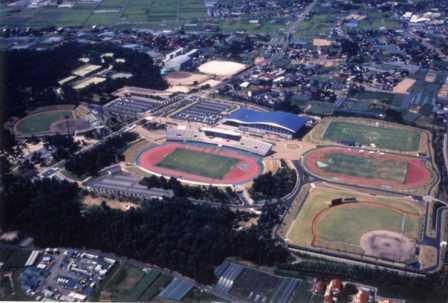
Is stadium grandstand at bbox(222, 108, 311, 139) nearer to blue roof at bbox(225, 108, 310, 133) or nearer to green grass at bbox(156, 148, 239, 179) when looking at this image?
blue roof at bbox(225, 108, 310, 133)

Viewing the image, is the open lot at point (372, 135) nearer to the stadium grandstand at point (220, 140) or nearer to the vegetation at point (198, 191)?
the stadium grandstand at point (220, 140)

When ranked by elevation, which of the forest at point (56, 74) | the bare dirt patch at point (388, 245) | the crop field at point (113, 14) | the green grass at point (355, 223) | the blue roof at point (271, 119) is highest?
the crop field at point (113, 14)

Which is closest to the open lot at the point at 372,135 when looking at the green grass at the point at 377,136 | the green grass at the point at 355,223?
the green grass at the point at 377,136

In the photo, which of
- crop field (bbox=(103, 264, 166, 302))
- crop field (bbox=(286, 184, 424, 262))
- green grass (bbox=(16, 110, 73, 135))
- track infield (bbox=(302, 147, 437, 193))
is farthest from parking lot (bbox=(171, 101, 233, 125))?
crop field (bbox=(103, 264, 166, 302))

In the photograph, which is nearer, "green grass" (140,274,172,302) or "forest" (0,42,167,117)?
"green grass" (140,274,172,302)

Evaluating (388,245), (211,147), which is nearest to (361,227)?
(388,245)

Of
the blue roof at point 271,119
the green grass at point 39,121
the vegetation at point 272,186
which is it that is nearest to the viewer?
the vegetation at point 272,186

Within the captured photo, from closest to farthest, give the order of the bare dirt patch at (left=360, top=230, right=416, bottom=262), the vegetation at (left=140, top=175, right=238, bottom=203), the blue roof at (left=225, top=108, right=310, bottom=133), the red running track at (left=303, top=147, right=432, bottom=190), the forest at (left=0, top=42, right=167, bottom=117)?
the bare dirt patch at (left=360, top=230, right=416, bottom=262), the vegetation at (left=140, top=175, right=238, bottom=203), the red running track at (left=303, top=147, right=432, bottom=190), the blue roof at (left=225, top=108, right=310, bottom=133), the forest at (left=0, top=42, right=167, bottom=117)
